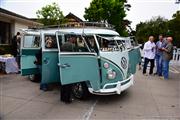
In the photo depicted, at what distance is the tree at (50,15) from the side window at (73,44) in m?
19.2

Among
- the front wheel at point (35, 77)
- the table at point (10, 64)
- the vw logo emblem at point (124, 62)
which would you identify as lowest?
the front wheel at point (35, 77)

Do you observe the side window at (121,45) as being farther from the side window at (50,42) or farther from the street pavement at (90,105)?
the side window at (50,42)

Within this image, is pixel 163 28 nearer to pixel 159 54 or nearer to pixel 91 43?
pixel 159 54

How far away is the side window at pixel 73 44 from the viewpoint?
645 centimetres

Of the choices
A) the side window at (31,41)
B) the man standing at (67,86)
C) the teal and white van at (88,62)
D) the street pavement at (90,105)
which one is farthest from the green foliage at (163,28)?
the man standing at (67,86)

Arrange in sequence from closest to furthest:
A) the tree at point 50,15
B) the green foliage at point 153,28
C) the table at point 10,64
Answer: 1. the table at point 10,64
2. the tree at point 50,15
3. the green foliage at point 153,28

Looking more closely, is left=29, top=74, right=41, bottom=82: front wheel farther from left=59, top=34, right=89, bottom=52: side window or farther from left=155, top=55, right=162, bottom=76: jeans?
left=155, top=55, right=162, bottom=76: jeans

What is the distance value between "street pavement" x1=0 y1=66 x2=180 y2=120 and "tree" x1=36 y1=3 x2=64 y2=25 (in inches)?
692

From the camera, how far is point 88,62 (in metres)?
6.37

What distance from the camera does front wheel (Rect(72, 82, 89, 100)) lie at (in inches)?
267

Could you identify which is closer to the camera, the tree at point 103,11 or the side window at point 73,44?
the side window at point 73,44

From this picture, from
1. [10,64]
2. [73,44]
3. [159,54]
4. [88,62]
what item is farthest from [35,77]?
[159,54]

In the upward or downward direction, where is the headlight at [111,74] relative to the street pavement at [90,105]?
upward

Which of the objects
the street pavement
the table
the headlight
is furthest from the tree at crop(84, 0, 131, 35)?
the headlight
